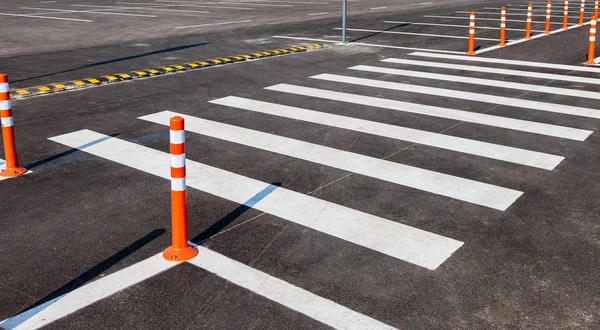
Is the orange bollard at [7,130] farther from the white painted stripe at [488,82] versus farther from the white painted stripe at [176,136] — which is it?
the white painted stripe at [488,82]

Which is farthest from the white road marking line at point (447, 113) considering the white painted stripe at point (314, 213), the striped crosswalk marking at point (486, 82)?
the white painted stripe at point (314, 213)

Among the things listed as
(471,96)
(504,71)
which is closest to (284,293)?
(471,96)

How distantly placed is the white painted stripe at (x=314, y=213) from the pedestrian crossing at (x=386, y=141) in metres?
0.01

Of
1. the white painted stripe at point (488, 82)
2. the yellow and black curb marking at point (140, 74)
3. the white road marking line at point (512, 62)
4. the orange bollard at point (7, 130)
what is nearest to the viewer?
the orange bollard at point (7, 130)

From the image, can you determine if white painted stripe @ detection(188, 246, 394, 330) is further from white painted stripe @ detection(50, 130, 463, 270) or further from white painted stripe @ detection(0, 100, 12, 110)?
white painted stripe @ detection(0, 100, 12, 110)

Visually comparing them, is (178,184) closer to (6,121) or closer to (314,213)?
(314,213)

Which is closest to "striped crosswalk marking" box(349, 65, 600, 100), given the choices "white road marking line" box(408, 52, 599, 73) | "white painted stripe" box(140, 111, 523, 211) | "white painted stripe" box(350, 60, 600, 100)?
"white painted stripe" box(350, 60, 600, 100)

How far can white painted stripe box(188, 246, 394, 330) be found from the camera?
487 cm

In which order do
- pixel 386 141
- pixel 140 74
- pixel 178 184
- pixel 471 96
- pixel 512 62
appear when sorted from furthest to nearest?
pixel 512 62 → pixel 140 74 → pixel 471 96 → pixel 386 141 → pixel 178 184

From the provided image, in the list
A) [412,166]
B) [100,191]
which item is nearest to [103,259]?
[100,191]

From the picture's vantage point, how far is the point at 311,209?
7000mm

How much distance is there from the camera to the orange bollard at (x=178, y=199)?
5543 mm

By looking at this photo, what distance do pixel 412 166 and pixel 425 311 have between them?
140 inches

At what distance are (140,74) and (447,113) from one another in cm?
684
